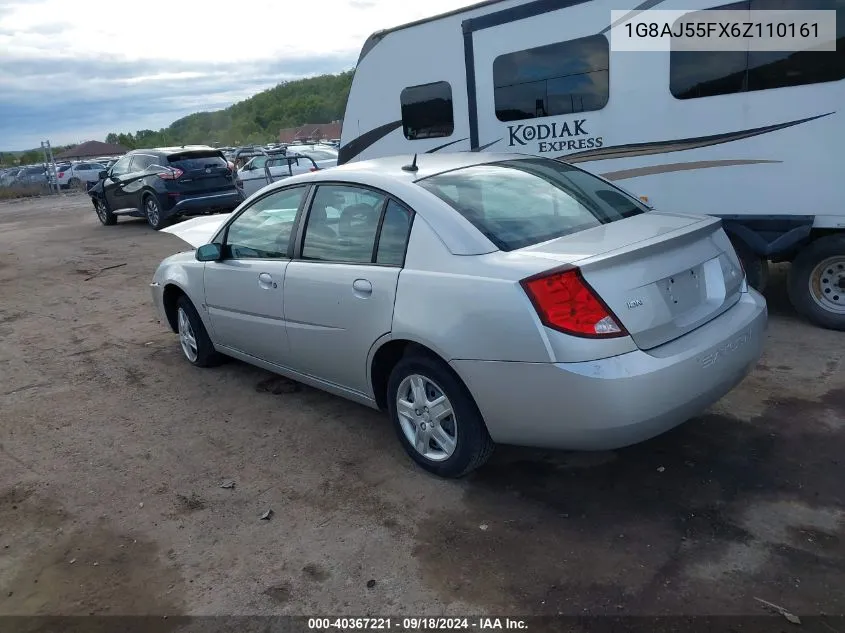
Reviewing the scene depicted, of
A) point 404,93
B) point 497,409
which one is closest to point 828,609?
point 497,409

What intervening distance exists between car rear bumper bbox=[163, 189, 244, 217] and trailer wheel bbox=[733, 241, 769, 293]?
11004 millimetres

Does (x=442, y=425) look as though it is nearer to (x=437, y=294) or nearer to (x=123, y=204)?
(x=437, y=294)

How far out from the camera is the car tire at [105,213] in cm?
1662

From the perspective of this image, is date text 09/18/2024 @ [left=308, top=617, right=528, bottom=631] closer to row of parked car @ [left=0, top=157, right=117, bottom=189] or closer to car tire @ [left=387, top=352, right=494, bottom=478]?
car tire @ [left=387, top=352, right=494, bottom=478]

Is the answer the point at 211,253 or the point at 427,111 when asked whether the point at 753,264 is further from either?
the point at 211,253

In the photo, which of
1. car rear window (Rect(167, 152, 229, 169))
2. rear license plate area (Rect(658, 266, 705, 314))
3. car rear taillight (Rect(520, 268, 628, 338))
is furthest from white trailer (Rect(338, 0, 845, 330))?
car rear window (Rect(167, 152, 229, 169))

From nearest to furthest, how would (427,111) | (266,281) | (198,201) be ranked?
(266,281), (427,111), (198,201)

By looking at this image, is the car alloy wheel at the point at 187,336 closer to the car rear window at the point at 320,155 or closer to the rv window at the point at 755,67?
the rv window at the point at 755,67

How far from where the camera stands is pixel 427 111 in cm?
800

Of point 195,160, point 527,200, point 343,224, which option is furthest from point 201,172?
point 527,200

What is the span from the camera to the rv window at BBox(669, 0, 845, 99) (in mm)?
5117

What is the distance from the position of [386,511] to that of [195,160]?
12871 millimetres

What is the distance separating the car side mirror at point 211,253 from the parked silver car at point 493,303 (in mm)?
259

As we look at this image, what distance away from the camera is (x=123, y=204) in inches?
625
